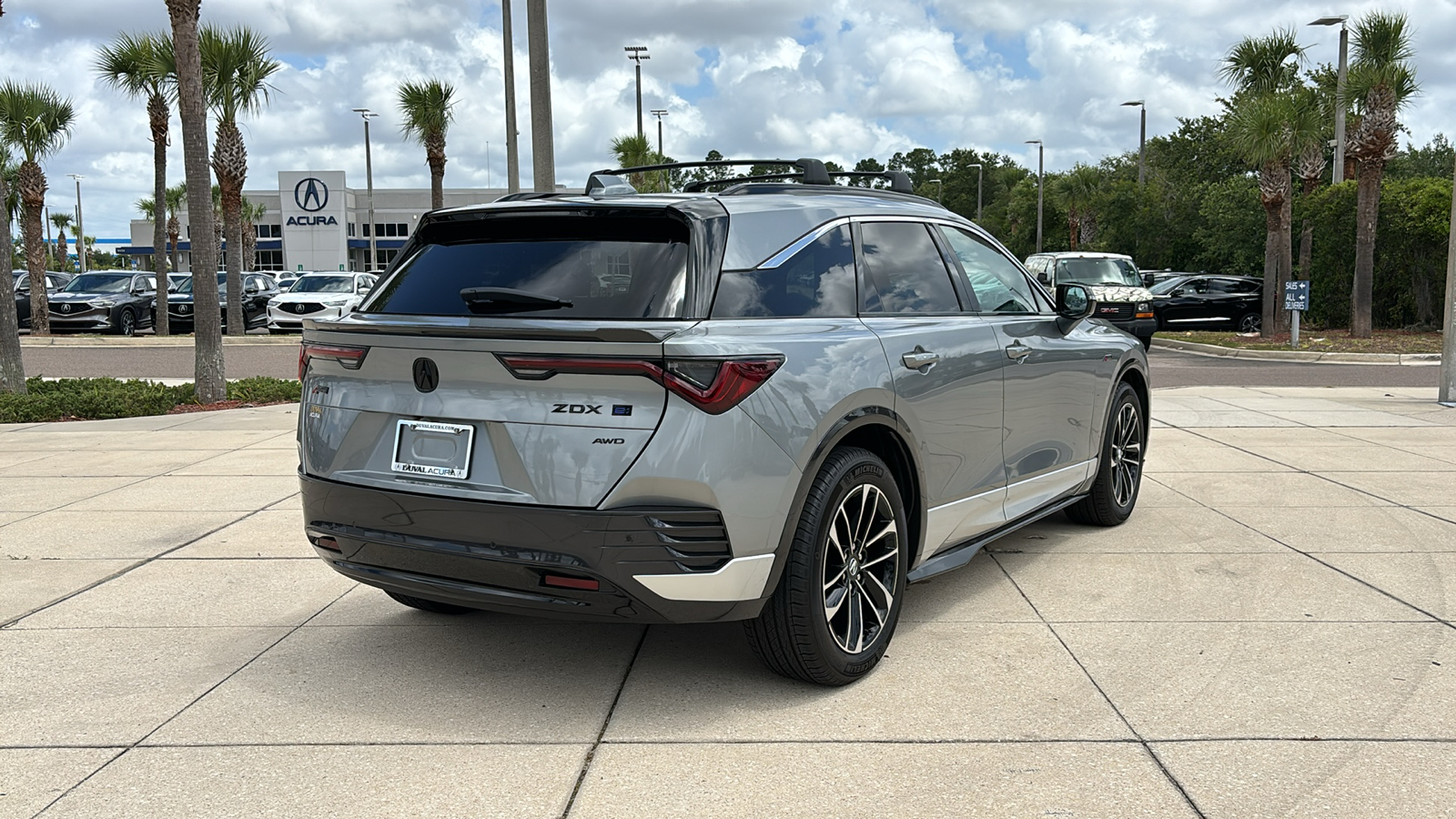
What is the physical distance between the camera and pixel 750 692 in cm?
420

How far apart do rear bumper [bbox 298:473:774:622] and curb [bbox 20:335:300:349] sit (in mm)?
24056

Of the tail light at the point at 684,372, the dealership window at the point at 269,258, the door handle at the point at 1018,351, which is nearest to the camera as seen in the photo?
the tail light at the point at 684,372

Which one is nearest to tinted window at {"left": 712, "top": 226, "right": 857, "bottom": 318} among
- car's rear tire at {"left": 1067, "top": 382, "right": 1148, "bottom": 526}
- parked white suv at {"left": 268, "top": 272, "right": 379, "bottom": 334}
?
car's rear tire at {"left": 1067, "top": 382, "right": 1148, "bottom": 526}

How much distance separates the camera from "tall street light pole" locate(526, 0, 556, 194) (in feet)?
41.8

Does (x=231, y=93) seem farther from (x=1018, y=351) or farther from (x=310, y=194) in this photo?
(x=310, y=194)

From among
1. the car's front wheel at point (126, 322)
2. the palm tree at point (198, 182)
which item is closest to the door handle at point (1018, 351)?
the palm tree at point (198, 182)

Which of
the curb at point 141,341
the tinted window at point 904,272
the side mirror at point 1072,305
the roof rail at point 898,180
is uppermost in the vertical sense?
the roof rail at point 898,180

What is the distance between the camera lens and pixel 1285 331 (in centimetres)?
2656

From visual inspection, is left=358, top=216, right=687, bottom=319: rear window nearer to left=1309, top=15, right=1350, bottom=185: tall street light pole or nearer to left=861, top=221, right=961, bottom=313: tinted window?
left=861, top=221, right=961, bottom=313: tinted window

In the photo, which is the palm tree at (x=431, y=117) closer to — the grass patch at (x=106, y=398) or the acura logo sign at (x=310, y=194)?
the grass patch at (x=106, y=398)

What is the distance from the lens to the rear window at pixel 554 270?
12.6 ft

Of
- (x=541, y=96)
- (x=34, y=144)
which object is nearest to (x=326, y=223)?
(x=34, y=144)

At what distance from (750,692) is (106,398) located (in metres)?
10.7

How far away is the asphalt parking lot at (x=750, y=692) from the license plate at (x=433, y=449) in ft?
2.72
